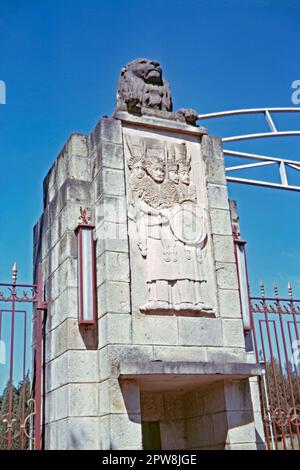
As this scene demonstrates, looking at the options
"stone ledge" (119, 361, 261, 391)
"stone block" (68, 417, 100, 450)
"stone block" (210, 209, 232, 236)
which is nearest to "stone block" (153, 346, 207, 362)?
"stone ledge" (119, 361, 261, 391)

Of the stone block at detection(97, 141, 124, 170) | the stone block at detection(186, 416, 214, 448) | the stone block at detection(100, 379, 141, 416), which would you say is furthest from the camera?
the stone block at detection(97, 141, 124, 170)

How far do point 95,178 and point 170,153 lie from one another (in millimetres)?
1056

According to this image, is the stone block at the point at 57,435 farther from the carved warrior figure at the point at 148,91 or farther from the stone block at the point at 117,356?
the carved warrior figure at the point at 148,91

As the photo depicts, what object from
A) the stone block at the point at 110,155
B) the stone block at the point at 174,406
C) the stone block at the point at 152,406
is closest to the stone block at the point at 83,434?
the stone block at the point at 152,406

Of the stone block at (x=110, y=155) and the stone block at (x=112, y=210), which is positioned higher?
the stone block at (x=110, y=155)

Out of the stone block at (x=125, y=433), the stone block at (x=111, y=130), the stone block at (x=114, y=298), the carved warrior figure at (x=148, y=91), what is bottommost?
the stone block at (x=125, y=433)

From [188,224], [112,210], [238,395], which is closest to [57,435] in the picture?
[238,395]

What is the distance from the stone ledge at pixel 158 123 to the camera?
22.5 feet

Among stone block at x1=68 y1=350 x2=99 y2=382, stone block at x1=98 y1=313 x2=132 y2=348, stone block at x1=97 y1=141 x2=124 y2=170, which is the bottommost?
stone block at x1=68 y1=350 x2=99 y2=382

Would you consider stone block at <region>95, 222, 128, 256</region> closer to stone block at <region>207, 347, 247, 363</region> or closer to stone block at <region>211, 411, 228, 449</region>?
stone block at <region>207, 347, 247, 363</region>

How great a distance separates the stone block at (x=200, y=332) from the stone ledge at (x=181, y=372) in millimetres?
352

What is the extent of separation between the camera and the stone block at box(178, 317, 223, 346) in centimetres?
608

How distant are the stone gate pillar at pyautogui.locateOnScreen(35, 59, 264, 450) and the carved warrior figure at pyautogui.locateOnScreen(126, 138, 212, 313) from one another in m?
0.01
